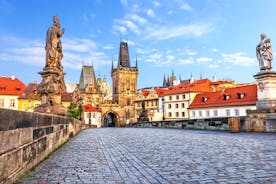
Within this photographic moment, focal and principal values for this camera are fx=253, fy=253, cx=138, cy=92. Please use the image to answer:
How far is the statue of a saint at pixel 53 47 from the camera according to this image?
11.0 meters

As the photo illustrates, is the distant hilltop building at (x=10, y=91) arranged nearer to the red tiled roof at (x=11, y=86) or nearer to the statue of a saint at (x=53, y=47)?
the red tiled roof at (x=11, y=86)

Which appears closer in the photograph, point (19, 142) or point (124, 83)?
point (19, 142)

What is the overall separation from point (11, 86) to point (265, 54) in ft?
184

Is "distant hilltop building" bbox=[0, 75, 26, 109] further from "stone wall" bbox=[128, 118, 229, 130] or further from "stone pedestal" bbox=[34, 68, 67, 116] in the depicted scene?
"stone pedestal" bbox=[34, 68, 67, 116]

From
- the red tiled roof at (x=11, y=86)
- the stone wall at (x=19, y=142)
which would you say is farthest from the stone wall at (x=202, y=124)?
the red tiled roof at (x=11, y=86)

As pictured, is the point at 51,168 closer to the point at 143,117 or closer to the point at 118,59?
the point at 143,117

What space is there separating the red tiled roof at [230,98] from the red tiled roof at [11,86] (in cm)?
3908

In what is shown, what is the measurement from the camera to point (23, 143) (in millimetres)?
3926

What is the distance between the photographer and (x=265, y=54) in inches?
507

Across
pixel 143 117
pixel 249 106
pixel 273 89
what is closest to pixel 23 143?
pixel 273 89

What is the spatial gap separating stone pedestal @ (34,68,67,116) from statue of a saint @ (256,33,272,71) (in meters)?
10.0

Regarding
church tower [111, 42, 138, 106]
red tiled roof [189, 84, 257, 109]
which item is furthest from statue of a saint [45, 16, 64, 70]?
church tower [111, 42, 138, 106]

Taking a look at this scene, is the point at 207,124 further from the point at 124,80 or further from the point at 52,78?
the point at 124,80

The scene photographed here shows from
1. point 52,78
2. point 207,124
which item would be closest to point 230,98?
point 207,124
